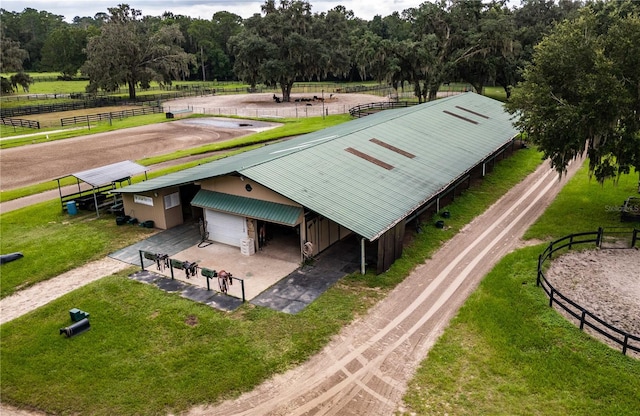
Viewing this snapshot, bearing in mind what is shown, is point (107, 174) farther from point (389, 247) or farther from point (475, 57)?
point (475, 57)

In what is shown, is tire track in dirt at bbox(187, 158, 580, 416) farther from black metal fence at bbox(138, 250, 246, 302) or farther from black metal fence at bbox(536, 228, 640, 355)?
black metal fence at bbox(138, 250, 246, 302)

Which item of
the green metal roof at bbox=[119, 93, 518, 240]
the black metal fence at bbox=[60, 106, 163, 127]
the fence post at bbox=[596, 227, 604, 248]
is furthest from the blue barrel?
the black metal fence at bbox=[60, 106, 163, 127]

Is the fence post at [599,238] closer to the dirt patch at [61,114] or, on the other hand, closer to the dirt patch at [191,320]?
the dirt patch at [191,320]

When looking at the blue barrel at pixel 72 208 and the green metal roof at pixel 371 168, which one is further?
the blue barrel at pixel 72 208

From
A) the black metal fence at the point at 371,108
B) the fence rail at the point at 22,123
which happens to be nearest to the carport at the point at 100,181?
the black metal fence at the point at 371,108

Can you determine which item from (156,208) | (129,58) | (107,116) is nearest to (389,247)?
(156,208)

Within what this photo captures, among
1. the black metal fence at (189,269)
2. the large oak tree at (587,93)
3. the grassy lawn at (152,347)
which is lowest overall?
the grassy lawn at (152,347)
